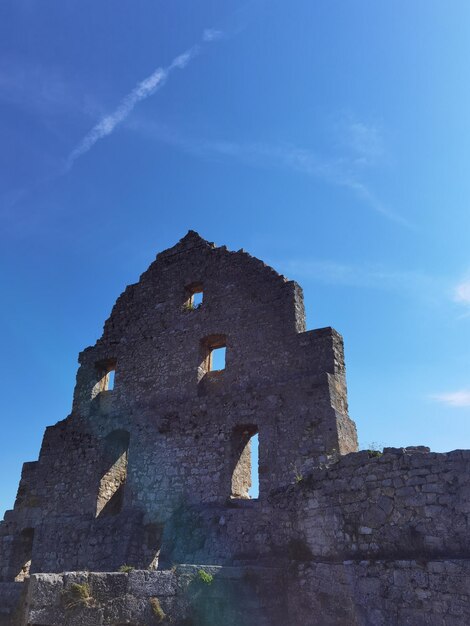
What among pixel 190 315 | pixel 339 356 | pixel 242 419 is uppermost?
pixel 190 315

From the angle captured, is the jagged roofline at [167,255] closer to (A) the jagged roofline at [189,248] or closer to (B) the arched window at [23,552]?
(A) the jagged roofline at [189,248]

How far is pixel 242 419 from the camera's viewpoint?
13.0 m

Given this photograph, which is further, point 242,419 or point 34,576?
point 242,419

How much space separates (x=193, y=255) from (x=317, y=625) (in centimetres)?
1221

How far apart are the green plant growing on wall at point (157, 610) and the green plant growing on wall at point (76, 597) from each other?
2.64ft

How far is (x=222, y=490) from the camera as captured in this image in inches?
491

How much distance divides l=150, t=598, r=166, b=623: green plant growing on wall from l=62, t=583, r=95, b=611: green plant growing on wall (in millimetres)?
804

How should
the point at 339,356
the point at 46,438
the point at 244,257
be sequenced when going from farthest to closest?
1. the point at 46,438
2. the point at 244,257
3. the point at 339,356

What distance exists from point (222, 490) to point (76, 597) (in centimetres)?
598

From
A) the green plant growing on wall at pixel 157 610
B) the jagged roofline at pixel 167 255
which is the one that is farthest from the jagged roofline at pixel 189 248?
the green plant growing on wall at pixel 157 610

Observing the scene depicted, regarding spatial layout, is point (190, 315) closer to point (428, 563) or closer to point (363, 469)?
point (363, 469)

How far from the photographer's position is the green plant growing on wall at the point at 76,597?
266 inches

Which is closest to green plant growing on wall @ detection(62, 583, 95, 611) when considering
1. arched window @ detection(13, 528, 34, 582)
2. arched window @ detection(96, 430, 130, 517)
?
arched window @ detection(96, 430, 130, 517)

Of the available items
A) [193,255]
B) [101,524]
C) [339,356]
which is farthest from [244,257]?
[101,524]
